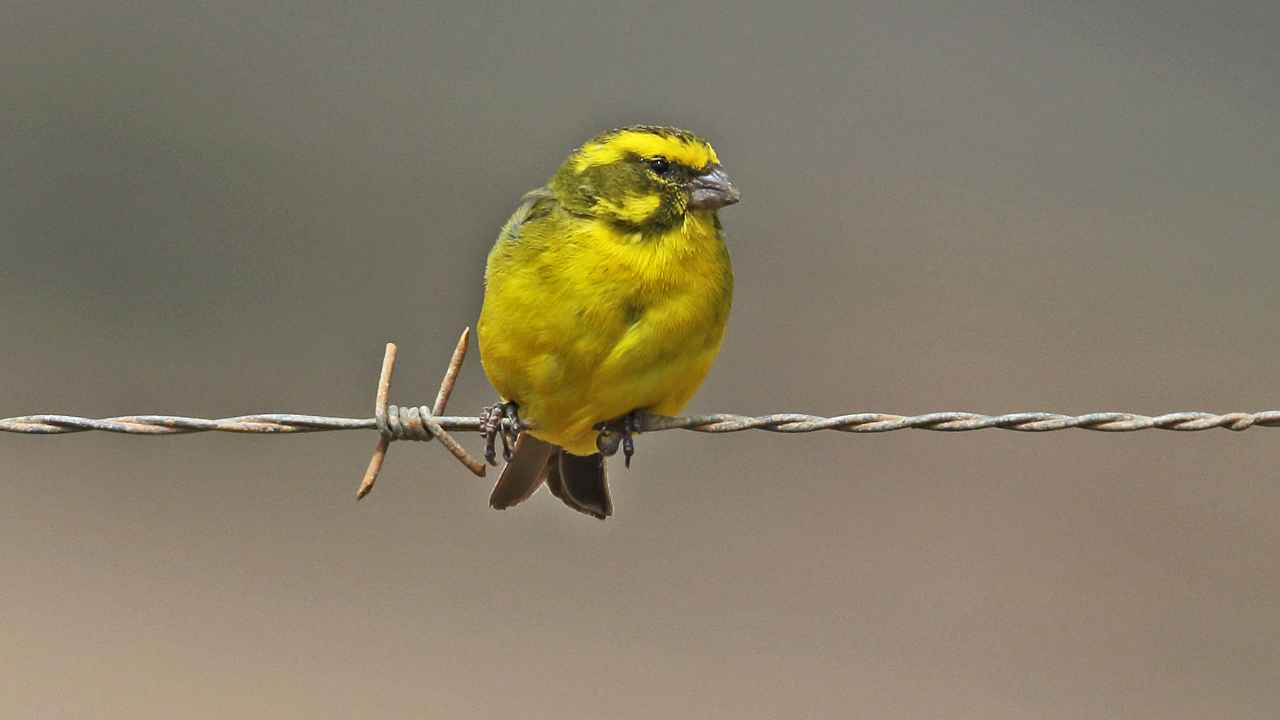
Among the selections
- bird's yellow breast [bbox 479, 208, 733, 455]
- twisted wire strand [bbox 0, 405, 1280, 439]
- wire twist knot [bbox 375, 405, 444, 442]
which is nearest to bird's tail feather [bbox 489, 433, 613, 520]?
bird's yellow breast [bbox 479, 208, 733, 455]

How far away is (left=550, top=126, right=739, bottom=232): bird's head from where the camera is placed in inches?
127

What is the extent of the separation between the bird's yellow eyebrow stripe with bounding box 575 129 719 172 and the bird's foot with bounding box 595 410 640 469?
59 centimetres

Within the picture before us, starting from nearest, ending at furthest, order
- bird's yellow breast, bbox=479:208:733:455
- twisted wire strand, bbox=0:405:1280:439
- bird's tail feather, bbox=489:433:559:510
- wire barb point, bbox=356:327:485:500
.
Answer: twisted wire strand, bbox=0:405:1280:439
wire barb point, bbox=356:327:485:500
bird's yellow breast, bbox=479:208:733:455
bird's tail feather, bbox=489:433:559:510

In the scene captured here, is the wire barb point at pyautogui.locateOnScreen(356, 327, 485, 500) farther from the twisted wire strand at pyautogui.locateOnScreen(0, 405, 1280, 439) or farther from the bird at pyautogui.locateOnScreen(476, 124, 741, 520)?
the bird at pyautogui.locateOnScreen(476, 124, 741, 520)

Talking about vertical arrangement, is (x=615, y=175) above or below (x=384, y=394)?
above

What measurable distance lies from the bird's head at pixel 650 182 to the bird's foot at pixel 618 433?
17.8 inches

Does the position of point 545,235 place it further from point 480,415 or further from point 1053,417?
point 1053,417

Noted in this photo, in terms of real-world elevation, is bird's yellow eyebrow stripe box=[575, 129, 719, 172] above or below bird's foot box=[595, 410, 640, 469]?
above

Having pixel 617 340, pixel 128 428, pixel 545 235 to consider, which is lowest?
pixel 128 428

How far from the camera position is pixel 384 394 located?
8.49ft

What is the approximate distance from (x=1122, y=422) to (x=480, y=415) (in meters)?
1.50

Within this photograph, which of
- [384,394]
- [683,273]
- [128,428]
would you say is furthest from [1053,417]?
[128,428]

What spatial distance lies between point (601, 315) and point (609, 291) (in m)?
0.06

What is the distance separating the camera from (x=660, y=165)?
10.8 feet
